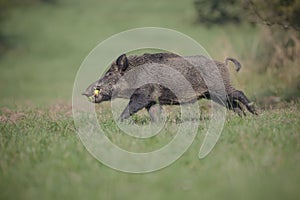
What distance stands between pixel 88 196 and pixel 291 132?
3295 millimetres

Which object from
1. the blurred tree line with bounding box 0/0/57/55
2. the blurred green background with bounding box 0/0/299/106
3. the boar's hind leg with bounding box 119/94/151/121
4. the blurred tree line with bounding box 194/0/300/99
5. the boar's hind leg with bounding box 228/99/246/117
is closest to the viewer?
the boar's hind leg with bounding box 119/94/151/121

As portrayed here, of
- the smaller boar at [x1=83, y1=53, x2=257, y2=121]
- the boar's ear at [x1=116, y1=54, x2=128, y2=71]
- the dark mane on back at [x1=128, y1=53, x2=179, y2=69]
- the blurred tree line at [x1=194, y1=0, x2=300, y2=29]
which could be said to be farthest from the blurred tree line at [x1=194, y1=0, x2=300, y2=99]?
the boar's ear at [x1=116, y1=54, x2=128, y2=71]

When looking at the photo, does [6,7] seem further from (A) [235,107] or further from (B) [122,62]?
(A) [235,107]

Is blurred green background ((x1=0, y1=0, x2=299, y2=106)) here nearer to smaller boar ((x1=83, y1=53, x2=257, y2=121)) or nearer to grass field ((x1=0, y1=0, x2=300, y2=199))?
smaller boar ((x1=83, y1=53, x2=257, y2=121))

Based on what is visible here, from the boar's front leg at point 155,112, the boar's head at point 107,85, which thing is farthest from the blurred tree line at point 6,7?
the boar's front leg at point 155,112

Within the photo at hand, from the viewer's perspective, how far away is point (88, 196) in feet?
18.6

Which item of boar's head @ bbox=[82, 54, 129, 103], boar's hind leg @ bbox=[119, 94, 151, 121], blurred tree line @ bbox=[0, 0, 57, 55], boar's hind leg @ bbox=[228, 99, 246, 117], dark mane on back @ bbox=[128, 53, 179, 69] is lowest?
boar's hind leg @ bbox=[228, 99, 246, 117]

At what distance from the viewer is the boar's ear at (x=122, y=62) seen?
31.0 ft

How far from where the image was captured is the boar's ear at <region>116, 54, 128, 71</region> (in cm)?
945

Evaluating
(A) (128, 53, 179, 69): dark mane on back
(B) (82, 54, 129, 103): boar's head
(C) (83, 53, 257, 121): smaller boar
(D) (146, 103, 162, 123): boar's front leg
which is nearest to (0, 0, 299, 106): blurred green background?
(C) (83, 53, 257, 121): smaller boar

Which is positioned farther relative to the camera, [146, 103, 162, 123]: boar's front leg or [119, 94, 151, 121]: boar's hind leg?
[146, 103, 162, 123]: boar's front leg

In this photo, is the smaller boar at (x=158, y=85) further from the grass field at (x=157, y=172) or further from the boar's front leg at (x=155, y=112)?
the grass field at (x=157, y=172)

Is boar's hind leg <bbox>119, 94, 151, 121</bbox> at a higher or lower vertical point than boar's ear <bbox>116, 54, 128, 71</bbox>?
lower

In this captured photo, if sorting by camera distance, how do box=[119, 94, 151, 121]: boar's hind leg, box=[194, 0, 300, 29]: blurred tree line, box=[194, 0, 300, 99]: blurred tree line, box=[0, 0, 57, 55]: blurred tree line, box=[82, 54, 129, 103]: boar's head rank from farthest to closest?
box=[0, 0, 57, 55]: blurred tree line, box=[194, 0, 300, 29]: blurred tree line, box=[194, 0, 300, 99]: blurred tree line, box=[82, 54, 129, 103]: boar's head, box=[119, 94, 151, 121]: boar's hind leg
